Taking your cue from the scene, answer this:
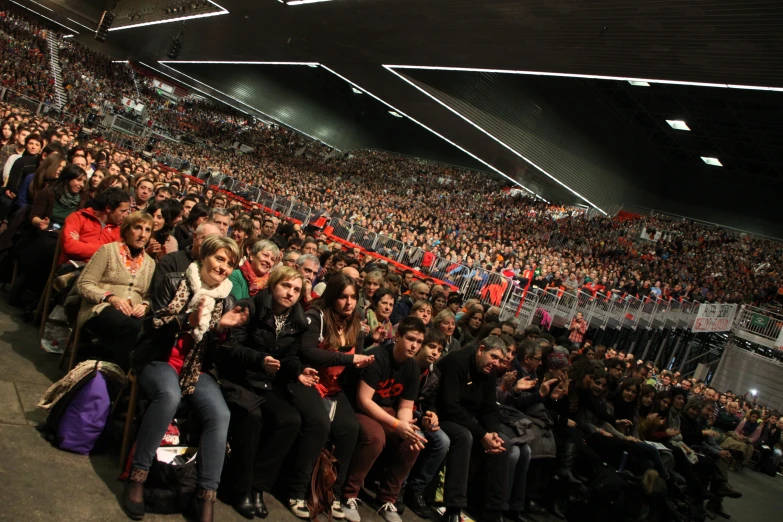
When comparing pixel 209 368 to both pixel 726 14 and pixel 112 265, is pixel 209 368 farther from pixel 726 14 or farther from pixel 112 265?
pixel 726 14

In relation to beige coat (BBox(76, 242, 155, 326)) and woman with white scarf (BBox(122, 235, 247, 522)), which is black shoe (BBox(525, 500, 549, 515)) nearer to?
woman with white scarf (BBox(122, 235, 247, 522))

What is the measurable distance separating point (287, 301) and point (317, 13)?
17.8 meters

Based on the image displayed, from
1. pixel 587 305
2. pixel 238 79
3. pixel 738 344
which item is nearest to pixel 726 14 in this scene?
pixel 587 305

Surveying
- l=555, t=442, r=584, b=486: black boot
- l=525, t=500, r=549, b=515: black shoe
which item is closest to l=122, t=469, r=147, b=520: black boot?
l=525, t=500, r=549, b=515: black shoe

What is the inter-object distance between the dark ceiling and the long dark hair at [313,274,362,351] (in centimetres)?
972

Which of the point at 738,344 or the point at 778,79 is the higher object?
the point at 778,79

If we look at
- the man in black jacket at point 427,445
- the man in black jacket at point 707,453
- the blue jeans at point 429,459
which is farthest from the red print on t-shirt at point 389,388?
the man in black jacket at point 707,453

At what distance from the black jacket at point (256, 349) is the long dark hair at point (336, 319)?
1.14 ft

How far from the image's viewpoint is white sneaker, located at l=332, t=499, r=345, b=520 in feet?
12.2

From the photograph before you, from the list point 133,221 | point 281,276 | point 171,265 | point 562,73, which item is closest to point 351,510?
point 281,276

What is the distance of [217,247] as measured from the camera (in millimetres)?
3395

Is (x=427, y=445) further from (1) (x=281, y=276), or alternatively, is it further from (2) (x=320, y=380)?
(1) (x=281, y=276)

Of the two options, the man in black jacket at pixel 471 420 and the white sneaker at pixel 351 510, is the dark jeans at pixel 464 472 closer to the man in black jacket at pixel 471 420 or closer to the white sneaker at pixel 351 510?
the man in black jacket at pixel 471 420

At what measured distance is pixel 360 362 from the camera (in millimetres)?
3738
